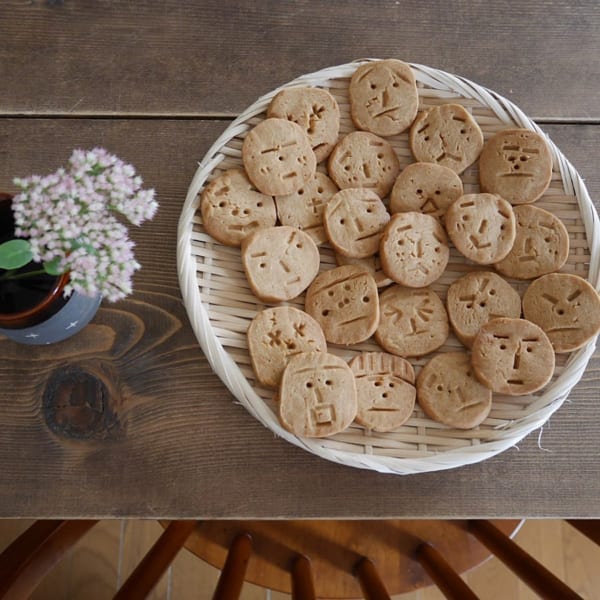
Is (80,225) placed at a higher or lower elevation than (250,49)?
lower

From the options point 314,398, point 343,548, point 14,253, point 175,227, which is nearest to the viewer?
point 14,253

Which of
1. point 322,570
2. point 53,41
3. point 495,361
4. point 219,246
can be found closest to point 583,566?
point 322,570

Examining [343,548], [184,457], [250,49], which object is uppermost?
[250,49]

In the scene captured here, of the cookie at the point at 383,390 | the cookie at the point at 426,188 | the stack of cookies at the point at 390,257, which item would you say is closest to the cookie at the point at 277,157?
the stack of cookies at the point at 390,257

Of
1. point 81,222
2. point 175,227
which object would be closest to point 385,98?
point 175,227

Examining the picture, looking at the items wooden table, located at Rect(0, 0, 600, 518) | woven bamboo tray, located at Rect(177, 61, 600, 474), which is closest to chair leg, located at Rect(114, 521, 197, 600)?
wooden table, located at Rect(0, 0, 600, 518)

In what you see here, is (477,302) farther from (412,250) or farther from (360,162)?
(360,162)

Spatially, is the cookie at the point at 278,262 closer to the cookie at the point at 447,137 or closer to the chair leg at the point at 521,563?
the cookie at the point at 447,137
